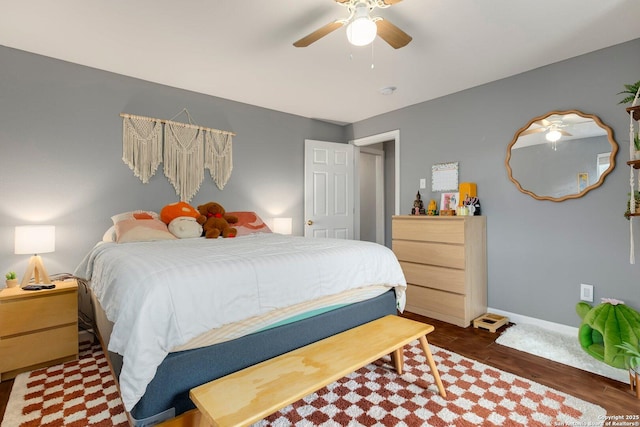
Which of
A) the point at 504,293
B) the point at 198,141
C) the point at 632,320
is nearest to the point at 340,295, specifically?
the point at 632,320

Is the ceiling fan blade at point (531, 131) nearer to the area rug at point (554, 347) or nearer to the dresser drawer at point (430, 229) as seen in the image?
the dresser drawer at point (430, 229)

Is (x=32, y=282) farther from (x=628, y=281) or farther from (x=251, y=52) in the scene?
(x=628, y=281)

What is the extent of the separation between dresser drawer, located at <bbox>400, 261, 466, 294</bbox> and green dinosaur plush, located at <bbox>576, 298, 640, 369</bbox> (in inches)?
35.6

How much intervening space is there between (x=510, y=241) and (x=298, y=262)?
93.9 inches

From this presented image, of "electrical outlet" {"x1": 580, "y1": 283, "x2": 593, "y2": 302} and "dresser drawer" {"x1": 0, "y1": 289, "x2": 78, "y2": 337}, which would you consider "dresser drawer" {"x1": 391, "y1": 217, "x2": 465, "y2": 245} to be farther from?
"dresser drawer" {"x1": 0, "y1": 289, "x2": 78, "y2": 337}

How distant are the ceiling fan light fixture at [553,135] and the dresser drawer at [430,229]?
1045 millimetres

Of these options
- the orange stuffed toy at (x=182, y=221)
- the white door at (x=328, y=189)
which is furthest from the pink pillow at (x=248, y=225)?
the white door at (x=328, y=189)

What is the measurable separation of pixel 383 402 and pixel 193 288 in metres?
1.20

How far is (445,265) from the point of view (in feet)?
9.90

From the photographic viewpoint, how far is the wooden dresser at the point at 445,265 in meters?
2.91

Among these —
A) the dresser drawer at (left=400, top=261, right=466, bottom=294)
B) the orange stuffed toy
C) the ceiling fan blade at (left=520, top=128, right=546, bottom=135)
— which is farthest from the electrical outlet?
the orange stuffed toy

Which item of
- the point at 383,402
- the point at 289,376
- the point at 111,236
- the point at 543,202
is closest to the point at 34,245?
the point at 111,236

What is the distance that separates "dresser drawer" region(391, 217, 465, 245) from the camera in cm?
293

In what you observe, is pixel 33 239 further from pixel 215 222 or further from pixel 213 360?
pixel 213 360
